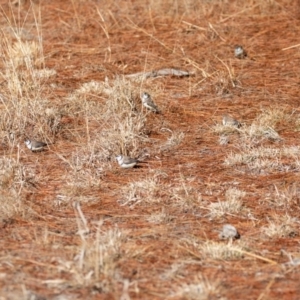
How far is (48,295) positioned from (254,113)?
3.50 m

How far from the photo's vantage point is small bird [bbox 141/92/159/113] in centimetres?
704

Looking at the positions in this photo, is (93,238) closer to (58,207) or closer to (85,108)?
(58,207)

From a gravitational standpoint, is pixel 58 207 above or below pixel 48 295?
below

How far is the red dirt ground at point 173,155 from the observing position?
4.39 meters

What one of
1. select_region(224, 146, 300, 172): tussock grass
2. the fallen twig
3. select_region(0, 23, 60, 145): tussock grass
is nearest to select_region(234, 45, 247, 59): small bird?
the fallen twig

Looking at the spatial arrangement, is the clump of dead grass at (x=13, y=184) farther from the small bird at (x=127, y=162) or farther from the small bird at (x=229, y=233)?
the small bird at (x=229, y=233)

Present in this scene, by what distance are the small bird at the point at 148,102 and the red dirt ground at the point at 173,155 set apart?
0.08 meters

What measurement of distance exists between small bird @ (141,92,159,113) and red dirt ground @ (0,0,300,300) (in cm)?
8

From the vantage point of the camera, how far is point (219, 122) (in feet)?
22.8

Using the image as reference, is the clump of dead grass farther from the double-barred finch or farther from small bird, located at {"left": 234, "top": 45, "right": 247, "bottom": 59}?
small bird, located at {"left": 234, "top": 45, "right": 247, "bottom": 59}

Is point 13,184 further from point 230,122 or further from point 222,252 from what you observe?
point 230,122

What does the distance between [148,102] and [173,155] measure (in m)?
0.88

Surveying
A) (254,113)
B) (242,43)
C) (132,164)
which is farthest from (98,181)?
(242,43)

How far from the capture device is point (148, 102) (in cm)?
705
